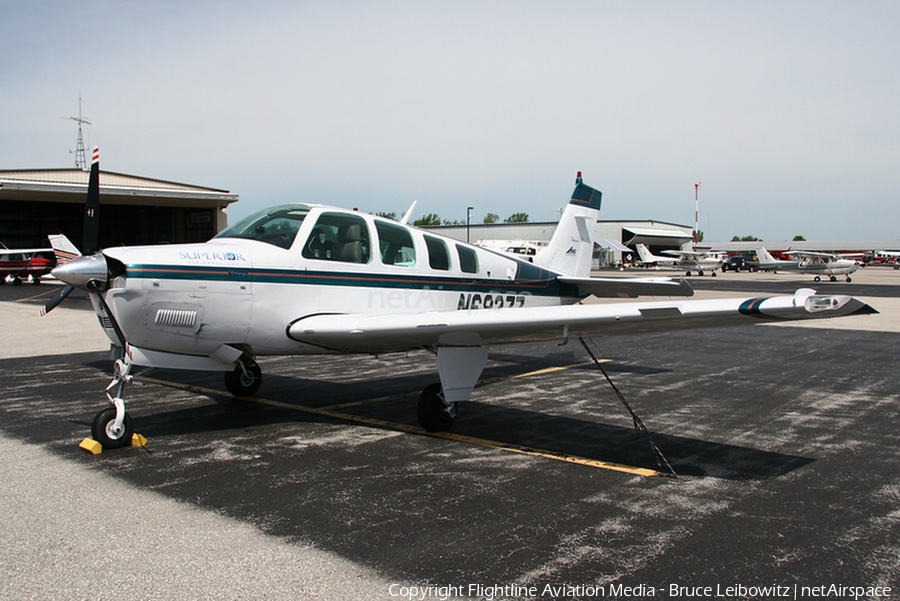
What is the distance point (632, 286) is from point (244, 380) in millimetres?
5327

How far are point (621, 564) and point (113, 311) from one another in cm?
465

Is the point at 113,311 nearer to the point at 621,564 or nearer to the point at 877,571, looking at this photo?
the point at 621,564

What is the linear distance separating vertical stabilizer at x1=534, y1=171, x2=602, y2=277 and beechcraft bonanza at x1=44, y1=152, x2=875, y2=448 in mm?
2926

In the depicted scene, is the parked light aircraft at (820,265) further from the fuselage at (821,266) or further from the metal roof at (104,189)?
the metal roof at (104,189)

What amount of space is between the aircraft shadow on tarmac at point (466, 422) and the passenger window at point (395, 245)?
1.79 meters

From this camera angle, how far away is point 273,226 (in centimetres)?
646

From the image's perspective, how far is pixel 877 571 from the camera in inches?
134

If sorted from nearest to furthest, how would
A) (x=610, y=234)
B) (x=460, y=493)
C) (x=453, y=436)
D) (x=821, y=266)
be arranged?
(x=460, y=493) < (x=453, y=436) < (x=821, y=266) < (x=610, y=234)

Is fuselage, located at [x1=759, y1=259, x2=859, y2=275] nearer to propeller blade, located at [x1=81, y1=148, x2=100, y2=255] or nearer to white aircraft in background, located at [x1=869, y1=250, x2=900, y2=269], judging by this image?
propeller blade, located at [x1=81, y1=148, x2=100, y2=255]

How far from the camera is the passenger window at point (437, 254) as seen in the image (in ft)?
24.5

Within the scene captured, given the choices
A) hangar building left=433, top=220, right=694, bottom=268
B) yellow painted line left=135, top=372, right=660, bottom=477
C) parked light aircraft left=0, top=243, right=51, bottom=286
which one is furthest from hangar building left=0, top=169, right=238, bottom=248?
hangar building left=433, top=220, right=694, bottom=268

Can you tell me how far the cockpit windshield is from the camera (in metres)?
6.37

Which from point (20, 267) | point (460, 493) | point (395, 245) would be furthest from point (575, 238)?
point (20, 267)

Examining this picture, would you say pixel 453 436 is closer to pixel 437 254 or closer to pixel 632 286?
pixel 437 254
